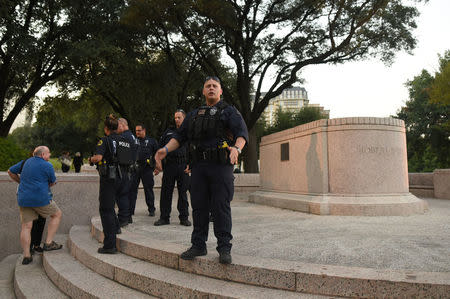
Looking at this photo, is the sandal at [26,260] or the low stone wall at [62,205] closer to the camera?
the sandal at [26,260]

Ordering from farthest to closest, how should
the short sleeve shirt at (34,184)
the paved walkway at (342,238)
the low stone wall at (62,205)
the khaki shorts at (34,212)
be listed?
the low stone wall at (62,205)
the khaki shorts at (34,212)
the short sleeve shirt at (34,184)
the paved walkway at (342,238)

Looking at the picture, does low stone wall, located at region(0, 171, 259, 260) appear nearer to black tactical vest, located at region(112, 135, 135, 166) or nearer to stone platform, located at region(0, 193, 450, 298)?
stone platform, located at region(0, 193, 450, 298)

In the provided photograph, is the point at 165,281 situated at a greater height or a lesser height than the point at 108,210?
lesser

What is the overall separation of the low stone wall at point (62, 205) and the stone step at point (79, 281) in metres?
2.38

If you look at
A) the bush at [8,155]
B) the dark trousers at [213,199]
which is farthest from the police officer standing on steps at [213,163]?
the bush at [8,155]

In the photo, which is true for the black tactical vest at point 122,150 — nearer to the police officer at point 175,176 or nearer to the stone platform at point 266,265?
the stone platform at point 266,265

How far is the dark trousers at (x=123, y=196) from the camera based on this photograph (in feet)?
15.9

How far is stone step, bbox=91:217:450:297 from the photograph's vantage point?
2785 mm

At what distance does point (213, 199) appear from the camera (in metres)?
3.44

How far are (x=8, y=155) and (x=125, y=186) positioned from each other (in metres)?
6.37

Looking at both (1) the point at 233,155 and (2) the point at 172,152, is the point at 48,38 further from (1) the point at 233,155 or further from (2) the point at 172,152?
(1) the point at 233,155

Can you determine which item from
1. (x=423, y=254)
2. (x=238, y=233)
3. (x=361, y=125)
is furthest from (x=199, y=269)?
(x=361, y=125)

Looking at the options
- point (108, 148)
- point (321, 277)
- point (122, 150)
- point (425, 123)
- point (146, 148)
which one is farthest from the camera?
point (425, 123)

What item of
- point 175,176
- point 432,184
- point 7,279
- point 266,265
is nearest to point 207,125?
point 266,265
